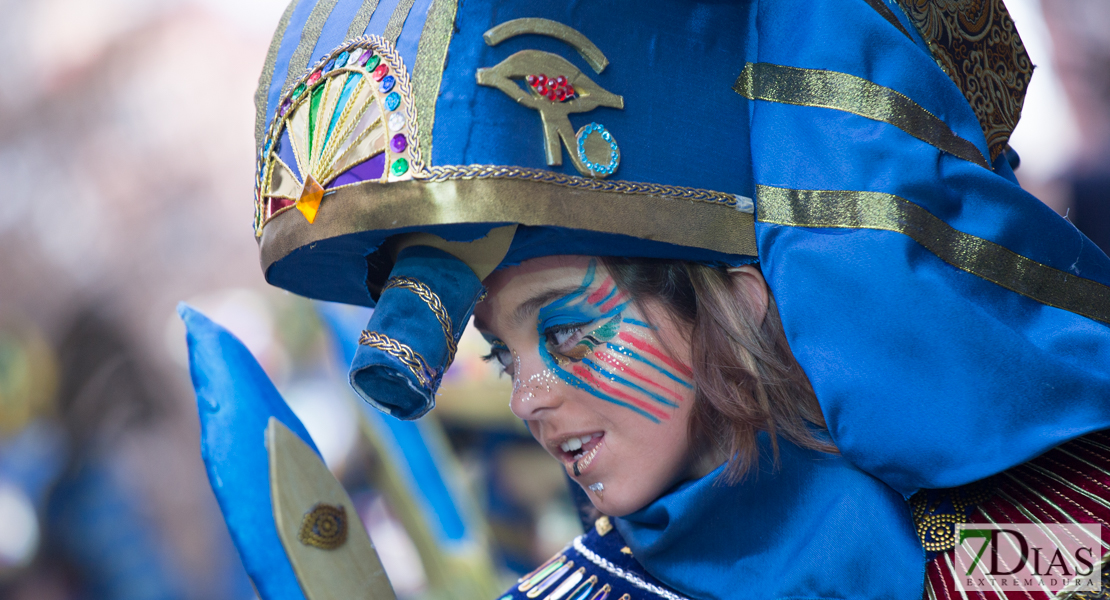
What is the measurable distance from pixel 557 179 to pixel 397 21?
311mm

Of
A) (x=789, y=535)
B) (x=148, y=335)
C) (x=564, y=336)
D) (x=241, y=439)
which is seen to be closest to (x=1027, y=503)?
(x=789, y=535)

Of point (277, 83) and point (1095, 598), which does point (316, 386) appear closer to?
point (277, 83)

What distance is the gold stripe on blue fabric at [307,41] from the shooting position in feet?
3.87

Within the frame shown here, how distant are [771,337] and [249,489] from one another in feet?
2.65

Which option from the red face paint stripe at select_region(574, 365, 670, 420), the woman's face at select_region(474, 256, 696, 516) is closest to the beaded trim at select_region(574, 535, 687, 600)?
the woman's face at select_region(474, 256, 696, 516)

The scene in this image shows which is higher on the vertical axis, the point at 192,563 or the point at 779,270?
the point at 779,270

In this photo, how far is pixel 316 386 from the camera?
8.93 feet

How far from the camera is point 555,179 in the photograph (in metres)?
1.00

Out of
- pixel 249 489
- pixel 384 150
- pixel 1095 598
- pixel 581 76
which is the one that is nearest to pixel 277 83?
pixel 384 150

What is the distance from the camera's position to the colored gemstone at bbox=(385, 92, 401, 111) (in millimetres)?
1030

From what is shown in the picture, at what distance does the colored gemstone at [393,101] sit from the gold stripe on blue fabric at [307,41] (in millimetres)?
208

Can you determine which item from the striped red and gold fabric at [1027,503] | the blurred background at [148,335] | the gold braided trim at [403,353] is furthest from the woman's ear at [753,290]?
the blurred background at [148,335]

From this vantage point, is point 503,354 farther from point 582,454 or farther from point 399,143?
point 399,143

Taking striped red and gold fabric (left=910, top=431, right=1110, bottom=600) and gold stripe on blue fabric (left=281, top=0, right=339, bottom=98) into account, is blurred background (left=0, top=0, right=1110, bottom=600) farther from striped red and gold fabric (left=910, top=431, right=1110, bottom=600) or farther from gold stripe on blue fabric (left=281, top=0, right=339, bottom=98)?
striped red and gold fabric (left=910, top=431, right=1110, bottom=600)
